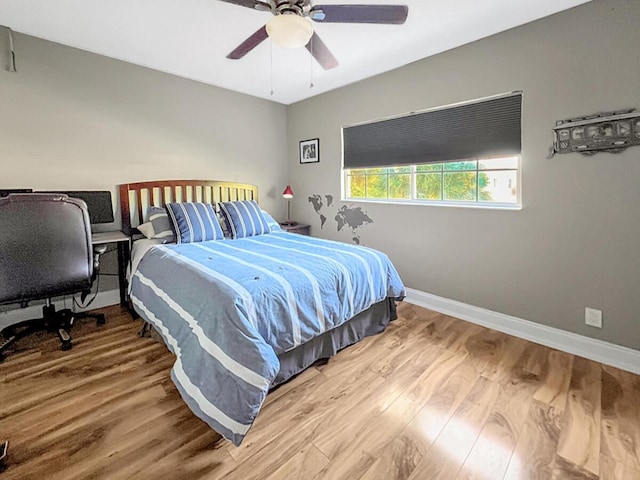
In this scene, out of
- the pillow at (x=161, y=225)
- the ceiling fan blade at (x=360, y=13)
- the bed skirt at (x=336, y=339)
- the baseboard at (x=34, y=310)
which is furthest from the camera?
the pillow at (x=161, y=225)

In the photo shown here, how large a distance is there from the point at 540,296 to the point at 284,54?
3.03 metres

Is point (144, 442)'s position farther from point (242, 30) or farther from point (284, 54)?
point (284, 54)

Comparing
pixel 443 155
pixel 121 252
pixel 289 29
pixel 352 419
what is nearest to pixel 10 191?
pixel 121 252

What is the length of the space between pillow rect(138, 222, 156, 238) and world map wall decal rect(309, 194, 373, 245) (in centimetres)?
204

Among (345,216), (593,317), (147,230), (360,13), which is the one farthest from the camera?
(345,216)

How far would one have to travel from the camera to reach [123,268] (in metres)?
3.03

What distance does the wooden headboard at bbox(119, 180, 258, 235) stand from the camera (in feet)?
10.6

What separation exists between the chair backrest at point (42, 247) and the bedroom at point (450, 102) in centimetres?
85

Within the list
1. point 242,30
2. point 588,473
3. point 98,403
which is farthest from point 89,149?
point 588,473

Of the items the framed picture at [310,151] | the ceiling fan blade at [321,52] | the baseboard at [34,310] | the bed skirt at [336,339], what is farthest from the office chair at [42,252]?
the framed picture at [310,151]

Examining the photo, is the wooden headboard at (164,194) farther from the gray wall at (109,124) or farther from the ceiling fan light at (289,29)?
the ceiling fan light at (289,29)

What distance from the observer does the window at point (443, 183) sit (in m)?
2.71

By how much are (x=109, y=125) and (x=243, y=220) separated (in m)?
1.57

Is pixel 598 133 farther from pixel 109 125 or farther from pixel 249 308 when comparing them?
pixel 109 125
